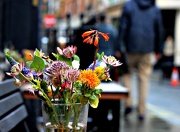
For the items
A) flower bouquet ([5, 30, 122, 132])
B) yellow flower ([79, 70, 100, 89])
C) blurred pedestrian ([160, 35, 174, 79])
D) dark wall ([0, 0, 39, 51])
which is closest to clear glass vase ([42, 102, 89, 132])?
flower bouquet ([5, 30, 122, 132])

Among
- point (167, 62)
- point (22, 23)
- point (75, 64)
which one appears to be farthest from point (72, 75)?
point (167, 62)

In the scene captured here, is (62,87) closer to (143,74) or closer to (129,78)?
(143,74)

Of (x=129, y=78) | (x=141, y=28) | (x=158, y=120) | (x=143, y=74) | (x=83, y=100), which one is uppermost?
(x=83, y=100)

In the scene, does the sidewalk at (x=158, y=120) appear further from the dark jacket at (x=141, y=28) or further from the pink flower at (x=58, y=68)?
the pink flower at (x=58, y=68)

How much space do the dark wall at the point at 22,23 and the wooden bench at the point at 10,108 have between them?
271 inches

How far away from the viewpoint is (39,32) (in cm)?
858

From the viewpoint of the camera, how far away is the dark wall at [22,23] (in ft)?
35.8

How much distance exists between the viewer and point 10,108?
3.36m

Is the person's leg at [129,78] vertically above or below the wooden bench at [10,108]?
below

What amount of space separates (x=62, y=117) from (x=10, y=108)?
92 cm

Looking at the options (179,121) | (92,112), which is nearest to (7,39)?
(179,121)

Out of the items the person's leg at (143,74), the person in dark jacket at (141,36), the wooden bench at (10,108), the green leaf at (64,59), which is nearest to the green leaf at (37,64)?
the green leaf at (64,59)

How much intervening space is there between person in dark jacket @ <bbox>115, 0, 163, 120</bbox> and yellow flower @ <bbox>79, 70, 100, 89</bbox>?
6440 millimetres

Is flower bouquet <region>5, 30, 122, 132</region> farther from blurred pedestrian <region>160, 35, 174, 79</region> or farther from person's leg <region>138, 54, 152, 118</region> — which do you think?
blurred pedestrian <region>160, 35, 174, 79</region>
